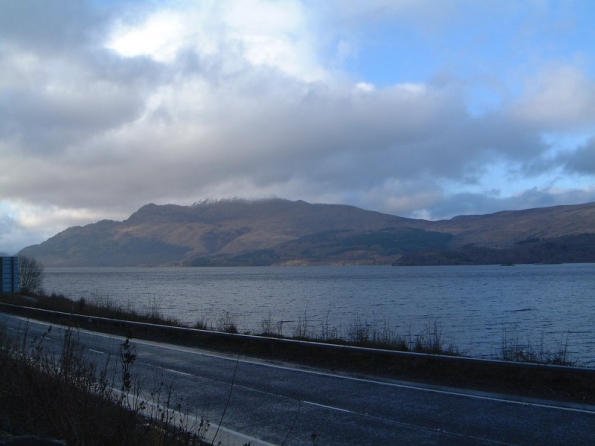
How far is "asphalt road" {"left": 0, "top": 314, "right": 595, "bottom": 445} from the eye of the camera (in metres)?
8.48

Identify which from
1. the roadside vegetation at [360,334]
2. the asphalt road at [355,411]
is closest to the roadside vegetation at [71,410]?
the asphalt road at [355,411]

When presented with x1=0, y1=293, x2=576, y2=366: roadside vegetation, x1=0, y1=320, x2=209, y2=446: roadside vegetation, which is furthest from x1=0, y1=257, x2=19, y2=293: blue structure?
x1=0, y1=320, x2=209, y2=446: roadside vegetation

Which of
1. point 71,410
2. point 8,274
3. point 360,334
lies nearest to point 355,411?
point 71,410

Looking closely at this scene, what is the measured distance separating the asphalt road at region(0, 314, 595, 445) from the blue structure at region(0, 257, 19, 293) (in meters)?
28.4

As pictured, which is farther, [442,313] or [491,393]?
[442,313]

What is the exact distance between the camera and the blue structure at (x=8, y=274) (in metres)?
38.9

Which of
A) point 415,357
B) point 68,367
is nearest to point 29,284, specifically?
point 415,357

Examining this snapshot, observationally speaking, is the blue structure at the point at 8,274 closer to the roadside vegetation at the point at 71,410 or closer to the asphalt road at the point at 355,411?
the asphalt road at the point at 355,411

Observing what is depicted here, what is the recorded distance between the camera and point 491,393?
11.8m

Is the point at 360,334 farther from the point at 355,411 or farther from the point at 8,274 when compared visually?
the point at 8,274

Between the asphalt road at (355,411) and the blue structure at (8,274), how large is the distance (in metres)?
28.4

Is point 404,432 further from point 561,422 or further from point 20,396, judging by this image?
point 20,396

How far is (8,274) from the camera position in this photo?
129ft

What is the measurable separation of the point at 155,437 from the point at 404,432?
4.11 meters
